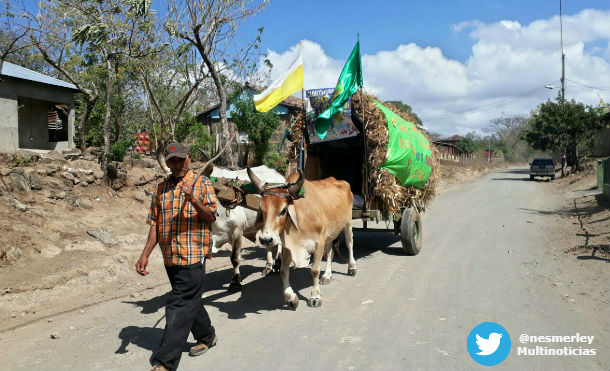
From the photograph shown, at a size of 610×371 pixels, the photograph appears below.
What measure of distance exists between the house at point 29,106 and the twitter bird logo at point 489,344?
42.3 feet

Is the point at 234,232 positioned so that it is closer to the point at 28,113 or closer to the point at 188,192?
the point at 188,192

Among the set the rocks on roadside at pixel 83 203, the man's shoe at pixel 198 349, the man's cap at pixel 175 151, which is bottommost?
the man's shoe at pixel 198 349

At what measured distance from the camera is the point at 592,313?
5348mm

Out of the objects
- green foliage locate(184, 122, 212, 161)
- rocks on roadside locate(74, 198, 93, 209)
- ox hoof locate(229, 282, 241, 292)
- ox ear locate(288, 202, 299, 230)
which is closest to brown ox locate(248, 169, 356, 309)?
ox ear locate(288, 202, 299, 230)

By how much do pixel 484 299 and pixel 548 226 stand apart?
26.0 ft

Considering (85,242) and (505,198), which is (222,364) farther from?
(505,198)

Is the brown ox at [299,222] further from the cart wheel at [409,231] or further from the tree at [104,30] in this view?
the tree at [104,30]

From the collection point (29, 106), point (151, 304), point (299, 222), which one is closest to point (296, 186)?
point (299, 222)

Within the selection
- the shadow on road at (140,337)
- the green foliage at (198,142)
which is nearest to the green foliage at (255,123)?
the green foliage at (198,142)

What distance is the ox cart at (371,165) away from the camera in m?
7.93

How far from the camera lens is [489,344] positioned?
14.7ft

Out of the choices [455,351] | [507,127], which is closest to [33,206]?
[455,351]

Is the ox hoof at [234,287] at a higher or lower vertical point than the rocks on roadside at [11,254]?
lower

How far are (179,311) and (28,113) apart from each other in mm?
16057
